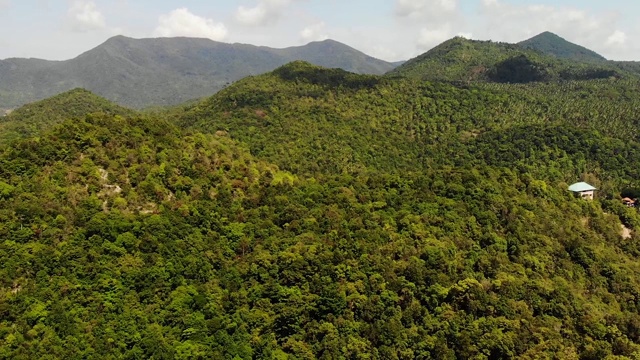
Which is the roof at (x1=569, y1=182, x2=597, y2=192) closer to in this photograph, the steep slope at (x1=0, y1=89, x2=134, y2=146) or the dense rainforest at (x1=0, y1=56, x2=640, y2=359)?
the dense rainforest at (x1=0, y1=56, x2=640, y2=359)

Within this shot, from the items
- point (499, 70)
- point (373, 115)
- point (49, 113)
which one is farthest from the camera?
point (499, 70)

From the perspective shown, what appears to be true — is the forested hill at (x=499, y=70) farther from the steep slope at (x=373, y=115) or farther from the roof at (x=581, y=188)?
the roof at (x=581, y=188)

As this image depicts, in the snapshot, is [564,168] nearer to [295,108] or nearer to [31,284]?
[295,108]

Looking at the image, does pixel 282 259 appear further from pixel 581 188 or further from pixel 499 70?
pixel 499 70

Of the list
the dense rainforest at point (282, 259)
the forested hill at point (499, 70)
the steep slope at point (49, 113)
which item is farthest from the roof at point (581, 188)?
the forested hill at point (499, 70)

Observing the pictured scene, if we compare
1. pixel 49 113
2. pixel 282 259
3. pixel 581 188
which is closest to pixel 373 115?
pixel 581 188

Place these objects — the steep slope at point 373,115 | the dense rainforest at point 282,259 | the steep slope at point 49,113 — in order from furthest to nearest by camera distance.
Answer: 1. the steep slope at point 49,113
2. the steep slope at point 373,115
3. the dense rainforest at point 282,259

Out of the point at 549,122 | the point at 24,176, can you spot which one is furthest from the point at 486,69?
the point at 24,176
